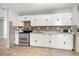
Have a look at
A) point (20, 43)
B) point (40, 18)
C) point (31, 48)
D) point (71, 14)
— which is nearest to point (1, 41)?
point (20, 43)

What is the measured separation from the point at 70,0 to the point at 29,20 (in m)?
2.02

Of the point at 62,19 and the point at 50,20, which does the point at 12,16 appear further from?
the point at 62,19

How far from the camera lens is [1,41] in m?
5.71

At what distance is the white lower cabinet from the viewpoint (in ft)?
20.5

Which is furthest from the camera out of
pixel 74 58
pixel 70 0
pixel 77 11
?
pixel 77 11

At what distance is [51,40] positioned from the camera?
251 inches

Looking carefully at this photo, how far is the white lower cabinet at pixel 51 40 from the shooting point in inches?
246

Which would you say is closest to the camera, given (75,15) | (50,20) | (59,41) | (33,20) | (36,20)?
(75,15)

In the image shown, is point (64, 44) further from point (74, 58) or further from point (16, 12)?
point (16, 12)

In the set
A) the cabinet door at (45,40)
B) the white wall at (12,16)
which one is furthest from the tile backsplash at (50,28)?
the white wall at (12,16)

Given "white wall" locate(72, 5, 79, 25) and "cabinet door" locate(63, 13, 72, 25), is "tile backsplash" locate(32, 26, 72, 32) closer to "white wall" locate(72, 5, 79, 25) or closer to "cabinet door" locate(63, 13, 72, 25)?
"cabinet door" locate(63, 13, 72, 25)

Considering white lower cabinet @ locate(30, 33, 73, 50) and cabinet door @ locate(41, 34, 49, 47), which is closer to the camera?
white lower cabinet @ locate(30, 33, 73, 50)

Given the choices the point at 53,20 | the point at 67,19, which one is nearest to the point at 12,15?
the point at 53,20

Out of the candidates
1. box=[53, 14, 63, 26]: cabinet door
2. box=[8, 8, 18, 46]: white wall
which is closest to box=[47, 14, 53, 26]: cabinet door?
box=[53, 14, 63, 26]: cabinet door
